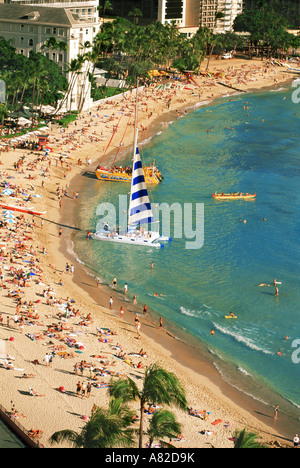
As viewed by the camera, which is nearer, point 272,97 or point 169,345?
point 169,345

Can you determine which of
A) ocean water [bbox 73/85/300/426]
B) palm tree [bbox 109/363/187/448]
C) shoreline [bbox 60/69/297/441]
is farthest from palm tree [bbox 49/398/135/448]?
ocean water [bbox 73/85/300/426]

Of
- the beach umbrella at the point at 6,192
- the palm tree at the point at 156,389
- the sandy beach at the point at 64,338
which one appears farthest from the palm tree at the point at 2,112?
the palm tree at the point at 156,389

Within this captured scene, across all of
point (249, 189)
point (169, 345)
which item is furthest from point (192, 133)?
point (169, 345)

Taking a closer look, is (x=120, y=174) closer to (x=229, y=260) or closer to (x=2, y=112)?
(x=2, y=112)
